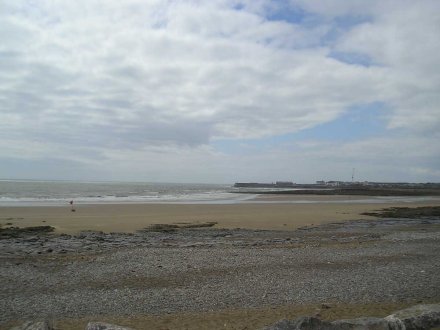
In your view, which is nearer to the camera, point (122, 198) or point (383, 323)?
point (383, 323)

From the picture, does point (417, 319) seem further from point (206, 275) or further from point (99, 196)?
point (99, 196)

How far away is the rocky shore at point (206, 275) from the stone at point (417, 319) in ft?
5.76

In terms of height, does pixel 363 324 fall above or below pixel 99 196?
above

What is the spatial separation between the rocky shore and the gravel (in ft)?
0.07

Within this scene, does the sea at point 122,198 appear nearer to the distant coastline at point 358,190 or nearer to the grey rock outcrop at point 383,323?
the distant coastline at point 358,190

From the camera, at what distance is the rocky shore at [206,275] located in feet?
23.8

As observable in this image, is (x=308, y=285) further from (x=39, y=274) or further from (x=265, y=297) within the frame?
(x=39, y=274)

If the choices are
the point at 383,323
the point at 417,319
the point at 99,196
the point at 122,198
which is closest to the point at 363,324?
the point at 383,323

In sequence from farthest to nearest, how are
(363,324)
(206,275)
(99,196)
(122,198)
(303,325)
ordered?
(99,196) < (122,198) < (206,275) < (363,324) < (303,325)

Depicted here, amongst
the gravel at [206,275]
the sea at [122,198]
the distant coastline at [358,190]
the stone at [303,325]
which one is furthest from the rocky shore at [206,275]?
the distant coastline at [358,190]

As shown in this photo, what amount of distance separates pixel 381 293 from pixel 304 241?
734 centimetres

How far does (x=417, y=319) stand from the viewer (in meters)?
5.42

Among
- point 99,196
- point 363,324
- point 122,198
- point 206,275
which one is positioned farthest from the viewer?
point 99,196

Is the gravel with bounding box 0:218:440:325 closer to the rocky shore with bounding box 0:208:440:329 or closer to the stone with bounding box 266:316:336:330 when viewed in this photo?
the rocky shore with bounding box 0:208:440:329
